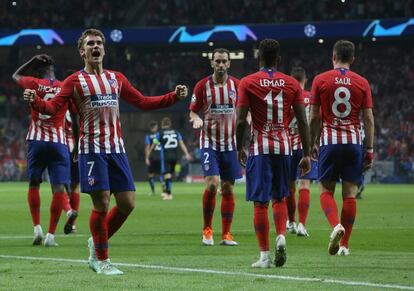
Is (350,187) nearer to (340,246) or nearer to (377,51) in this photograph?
(340,246)

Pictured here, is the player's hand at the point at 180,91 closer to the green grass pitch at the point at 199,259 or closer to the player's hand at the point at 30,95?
the player's hand at the point at 30,95

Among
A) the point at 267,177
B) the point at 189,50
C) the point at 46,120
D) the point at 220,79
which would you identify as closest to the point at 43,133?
the point at 46,120

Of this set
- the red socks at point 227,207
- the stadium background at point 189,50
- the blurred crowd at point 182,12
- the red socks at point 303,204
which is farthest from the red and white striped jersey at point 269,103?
the blurred crowd at point 182,12

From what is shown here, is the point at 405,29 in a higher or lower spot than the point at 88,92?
higher

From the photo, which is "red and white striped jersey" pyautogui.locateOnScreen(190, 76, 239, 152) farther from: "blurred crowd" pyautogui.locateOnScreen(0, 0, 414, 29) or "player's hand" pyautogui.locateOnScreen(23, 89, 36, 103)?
"blurred crowd" pyautogui.locateOnScreen(0, 0, 414, 29)

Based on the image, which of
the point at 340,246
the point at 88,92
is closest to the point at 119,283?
the point at 88,92

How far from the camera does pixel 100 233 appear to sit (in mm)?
9375

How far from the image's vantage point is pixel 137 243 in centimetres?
1327

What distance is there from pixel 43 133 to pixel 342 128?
4.06 m

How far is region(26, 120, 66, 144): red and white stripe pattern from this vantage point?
13.2m

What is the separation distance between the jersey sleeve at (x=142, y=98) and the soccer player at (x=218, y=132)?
11.5 feet

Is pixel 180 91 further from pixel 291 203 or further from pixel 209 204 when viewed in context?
pixel 291 203

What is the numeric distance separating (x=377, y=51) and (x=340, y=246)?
42.3 metres

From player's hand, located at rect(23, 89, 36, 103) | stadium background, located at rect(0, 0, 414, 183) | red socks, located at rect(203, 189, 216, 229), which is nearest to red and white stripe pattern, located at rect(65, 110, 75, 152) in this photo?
red socks, located at rect(203, 189, 216, 229)
